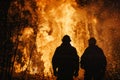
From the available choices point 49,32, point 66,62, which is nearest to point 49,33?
point 49,32

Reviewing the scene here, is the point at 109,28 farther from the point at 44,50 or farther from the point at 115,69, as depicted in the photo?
the point at 44,50

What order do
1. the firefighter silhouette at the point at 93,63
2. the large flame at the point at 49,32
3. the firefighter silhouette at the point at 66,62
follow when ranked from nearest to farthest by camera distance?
1. the firefighter silhouette at the point at 66,62
2. the firefighter silhouette at the point at 93,63
3. the large flame at the point at 49,32

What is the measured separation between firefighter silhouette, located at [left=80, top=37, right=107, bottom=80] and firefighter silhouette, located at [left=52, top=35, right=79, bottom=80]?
0.32 meters

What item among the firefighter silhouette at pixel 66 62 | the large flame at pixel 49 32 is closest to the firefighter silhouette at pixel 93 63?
the firefighter silhouette at pixel 66 62

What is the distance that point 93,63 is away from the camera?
930cm

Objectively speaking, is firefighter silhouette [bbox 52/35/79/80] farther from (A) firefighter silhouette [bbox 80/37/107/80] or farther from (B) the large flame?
(B) the large flame

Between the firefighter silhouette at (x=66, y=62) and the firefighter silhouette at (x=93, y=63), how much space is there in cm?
32

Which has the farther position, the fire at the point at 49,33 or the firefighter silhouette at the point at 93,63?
the fire at the point at 49,33

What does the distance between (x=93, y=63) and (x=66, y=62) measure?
0.91 metres

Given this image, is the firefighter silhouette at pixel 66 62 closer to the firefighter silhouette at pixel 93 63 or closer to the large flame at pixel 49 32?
the firefighter silhouette at pixel 93 63

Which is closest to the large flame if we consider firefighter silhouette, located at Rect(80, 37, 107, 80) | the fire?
the fire

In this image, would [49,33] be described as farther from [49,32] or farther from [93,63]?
[93,63]

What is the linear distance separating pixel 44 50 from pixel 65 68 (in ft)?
25.1

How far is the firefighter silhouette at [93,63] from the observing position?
924 centimetres
